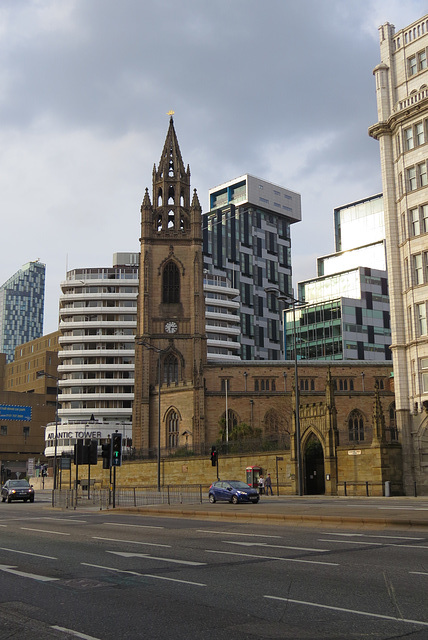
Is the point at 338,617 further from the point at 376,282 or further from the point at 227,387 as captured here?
the point at 376,282

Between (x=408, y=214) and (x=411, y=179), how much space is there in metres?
2.47

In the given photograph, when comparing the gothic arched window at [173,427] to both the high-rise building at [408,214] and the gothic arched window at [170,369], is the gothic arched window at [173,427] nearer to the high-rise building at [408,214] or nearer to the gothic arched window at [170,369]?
the gothic arched window at [170,369]

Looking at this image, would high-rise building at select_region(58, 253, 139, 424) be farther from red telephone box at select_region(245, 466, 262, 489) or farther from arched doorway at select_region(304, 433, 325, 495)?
arched doorway at select_region(304, 433, 325, 495)

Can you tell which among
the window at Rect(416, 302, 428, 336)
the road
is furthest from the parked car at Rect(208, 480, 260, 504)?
the road

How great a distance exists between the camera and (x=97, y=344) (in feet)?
370

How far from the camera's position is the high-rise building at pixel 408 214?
43812mm

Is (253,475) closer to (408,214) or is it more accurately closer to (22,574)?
(408,214)

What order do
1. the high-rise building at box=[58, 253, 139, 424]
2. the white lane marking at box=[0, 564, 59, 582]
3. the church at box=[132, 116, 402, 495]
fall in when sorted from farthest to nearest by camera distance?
the high-rise building at box=[58, 253, 139, 424] < the church at box=[132, 116, 402, 495] < the white lane marking at box=[0, 564, 59, 582]

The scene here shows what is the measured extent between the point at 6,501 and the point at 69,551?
35.3 meters

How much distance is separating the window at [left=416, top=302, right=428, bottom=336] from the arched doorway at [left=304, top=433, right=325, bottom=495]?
10.1 m

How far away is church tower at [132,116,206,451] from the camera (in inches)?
2901

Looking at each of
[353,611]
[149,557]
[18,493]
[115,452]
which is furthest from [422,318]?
[353,611]

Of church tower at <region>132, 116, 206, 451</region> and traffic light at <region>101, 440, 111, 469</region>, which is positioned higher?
church tower at <region>132, 116, 206, 451</region>

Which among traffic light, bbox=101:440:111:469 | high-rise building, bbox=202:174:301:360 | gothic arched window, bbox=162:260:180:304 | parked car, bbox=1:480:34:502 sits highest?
high-rise building, bbox=202:174:301:360
